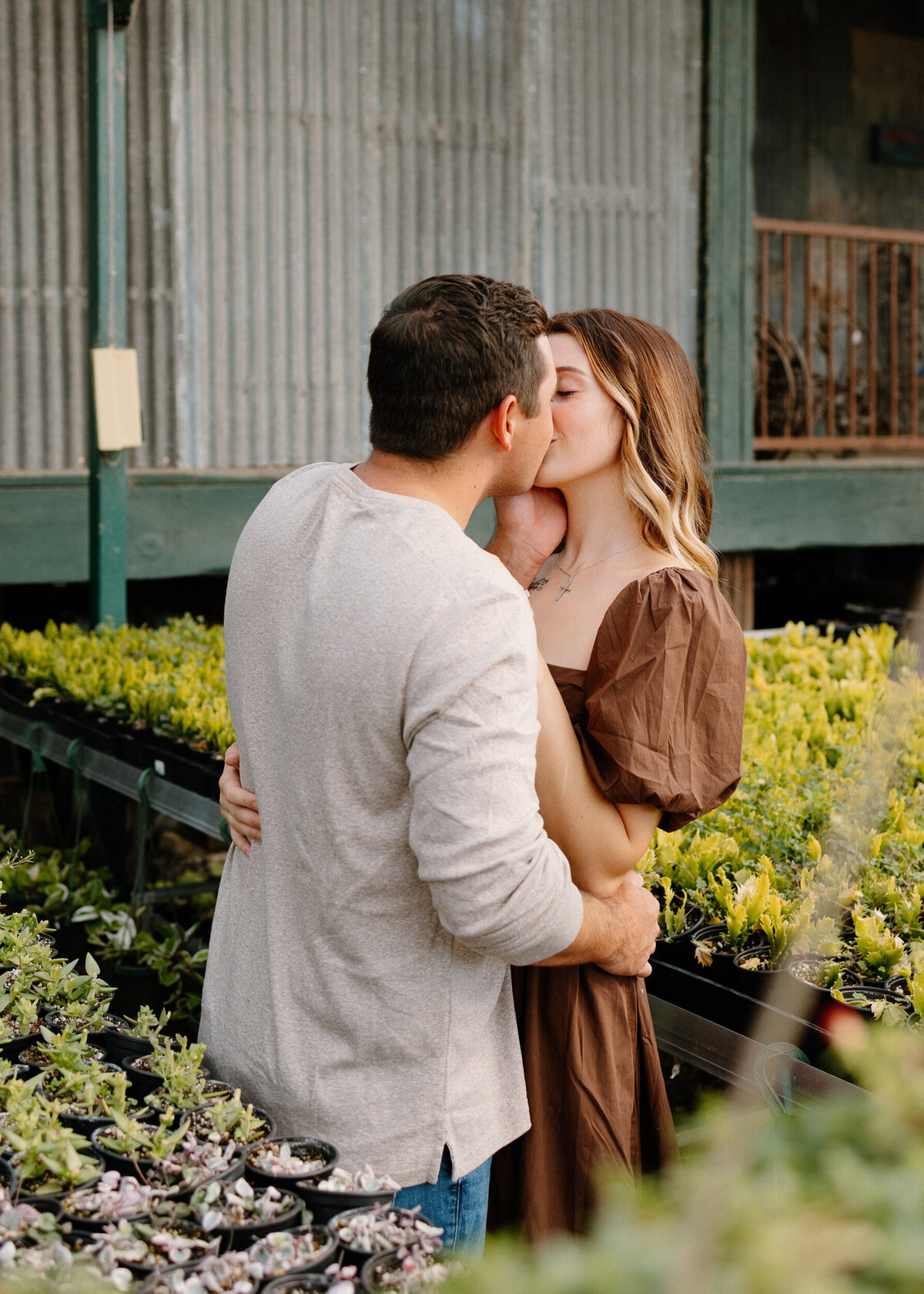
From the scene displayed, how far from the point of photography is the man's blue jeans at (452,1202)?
1.74 m

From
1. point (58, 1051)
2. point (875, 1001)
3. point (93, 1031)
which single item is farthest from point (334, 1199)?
point (875, 1001)

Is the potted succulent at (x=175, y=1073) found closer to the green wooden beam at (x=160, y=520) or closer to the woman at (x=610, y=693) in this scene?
the woman at (x=610, y=693)

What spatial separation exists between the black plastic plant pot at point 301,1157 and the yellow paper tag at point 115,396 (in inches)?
141

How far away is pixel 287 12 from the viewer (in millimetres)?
6133

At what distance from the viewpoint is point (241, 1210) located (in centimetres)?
144

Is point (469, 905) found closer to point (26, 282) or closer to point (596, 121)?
point (26, 282)

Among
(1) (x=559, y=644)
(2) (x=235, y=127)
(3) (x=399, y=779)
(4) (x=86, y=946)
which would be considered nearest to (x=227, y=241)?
(2) (x=235, y=127)

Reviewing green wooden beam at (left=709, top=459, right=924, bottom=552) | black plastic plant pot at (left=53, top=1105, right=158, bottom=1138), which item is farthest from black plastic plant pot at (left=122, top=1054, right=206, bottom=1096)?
green wooden beam at (left=709, top=459, right=924, bottom=552)

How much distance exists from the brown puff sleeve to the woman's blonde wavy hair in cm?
19

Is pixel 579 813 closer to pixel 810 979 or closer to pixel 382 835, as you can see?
pixel 382 835

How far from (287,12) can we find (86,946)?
454 cm

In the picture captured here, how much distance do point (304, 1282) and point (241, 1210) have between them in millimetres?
156

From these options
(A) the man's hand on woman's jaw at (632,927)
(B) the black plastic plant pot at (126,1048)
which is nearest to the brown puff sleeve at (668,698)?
(A) the man's hand on woman's jaw at (632,927)

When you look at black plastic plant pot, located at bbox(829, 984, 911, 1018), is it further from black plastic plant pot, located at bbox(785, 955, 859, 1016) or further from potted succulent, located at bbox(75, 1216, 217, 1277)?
potted succulent, located at bbox(75, 1216, 217, 1277)
